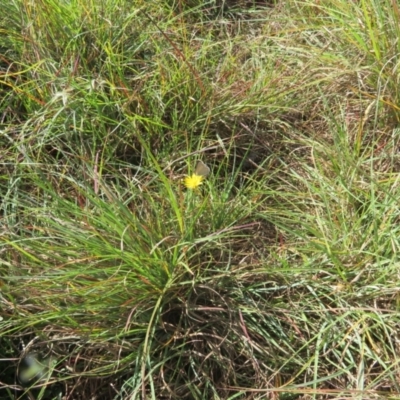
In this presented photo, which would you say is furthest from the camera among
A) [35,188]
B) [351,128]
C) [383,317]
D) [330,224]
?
[351,128]

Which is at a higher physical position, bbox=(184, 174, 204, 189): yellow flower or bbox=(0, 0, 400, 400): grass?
bbox=(184, 174, 204, 189): yellow flower

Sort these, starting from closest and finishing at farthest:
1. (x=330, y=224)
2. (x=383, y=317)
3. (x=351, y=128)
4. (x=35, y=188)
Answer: (x=383, y=317) < (x=330, y=224) < (x=35, y=188) < (x=351, y=128)

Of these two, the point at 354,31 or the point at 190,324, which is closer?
the point at 190,324

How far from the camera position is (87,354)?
1.83m

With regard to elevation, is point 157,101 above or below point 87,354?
above

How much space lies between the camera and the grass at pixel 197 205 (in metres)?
1.77

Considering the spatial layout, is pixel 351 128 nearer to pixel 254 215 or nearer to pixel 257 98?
pixel 257 98

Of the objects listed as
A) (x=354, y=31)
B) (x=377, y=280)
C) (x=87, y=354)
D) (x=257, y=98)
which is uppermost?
(x=354, y=31)

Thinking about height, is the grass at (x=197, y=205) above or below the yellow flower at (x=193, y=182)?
below

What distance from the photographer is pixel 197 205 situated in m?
1.92

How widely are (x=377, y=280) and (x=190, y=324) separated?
0.50 metres

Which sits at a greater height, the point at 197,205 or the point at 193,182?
the point at 193,182

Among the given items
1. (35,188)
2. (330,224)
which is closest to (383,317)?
(330,224)

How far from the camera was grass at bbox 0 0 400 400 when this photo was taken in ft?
5.82
